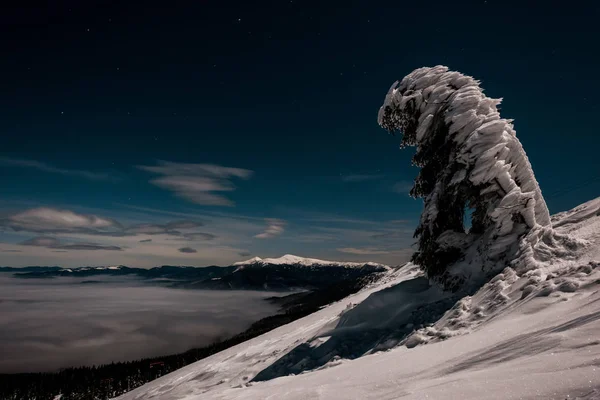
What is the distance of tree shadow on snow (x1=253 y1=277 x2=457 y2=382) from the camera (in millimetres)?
11531

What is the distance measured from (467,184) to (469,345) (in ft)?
25.2

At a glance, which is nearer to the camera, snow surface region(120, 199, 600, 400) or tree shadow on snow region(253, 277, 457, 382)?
snow surface region(120, 199, 600, 400)

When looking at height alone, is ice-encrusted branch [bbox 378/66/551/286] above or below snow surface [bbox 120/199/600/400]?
above

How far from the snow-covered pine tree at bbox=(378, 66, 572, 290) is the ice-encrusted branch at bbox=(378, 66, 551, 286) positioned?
0.03 meters

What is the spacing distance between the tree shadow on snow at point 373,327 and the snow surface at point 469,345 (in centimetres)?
5

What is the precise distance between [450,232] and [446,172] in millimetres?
2592

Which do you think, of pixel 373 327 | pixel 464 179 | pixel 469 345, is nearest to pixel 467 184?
pixel 464 179

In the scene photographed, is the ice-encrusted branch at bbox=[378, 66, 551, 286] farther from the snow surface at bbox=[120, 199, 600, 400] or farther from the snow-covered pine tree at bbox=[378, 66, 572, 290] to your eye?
the snow surface at bbox=[120, 199, 600, 400]

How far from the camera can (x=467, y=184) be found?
13023mm

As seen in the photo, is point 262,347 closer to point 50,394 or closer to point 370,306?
point 370,306

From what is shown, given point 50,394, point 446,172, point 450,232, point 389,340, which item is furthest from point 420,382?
point 50,394

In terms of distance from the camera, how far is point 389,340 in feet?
36.3

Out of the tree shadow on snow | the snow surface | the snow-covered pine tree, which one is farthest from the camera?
the snow-covered pine tree

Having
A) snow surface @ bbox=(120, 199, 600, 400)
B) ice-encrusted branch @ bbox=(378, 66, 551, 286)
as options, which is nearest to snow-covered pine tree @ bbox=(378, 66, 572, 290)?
ice-encrusted branch @ bbox=(378, 66, 551, 286)
